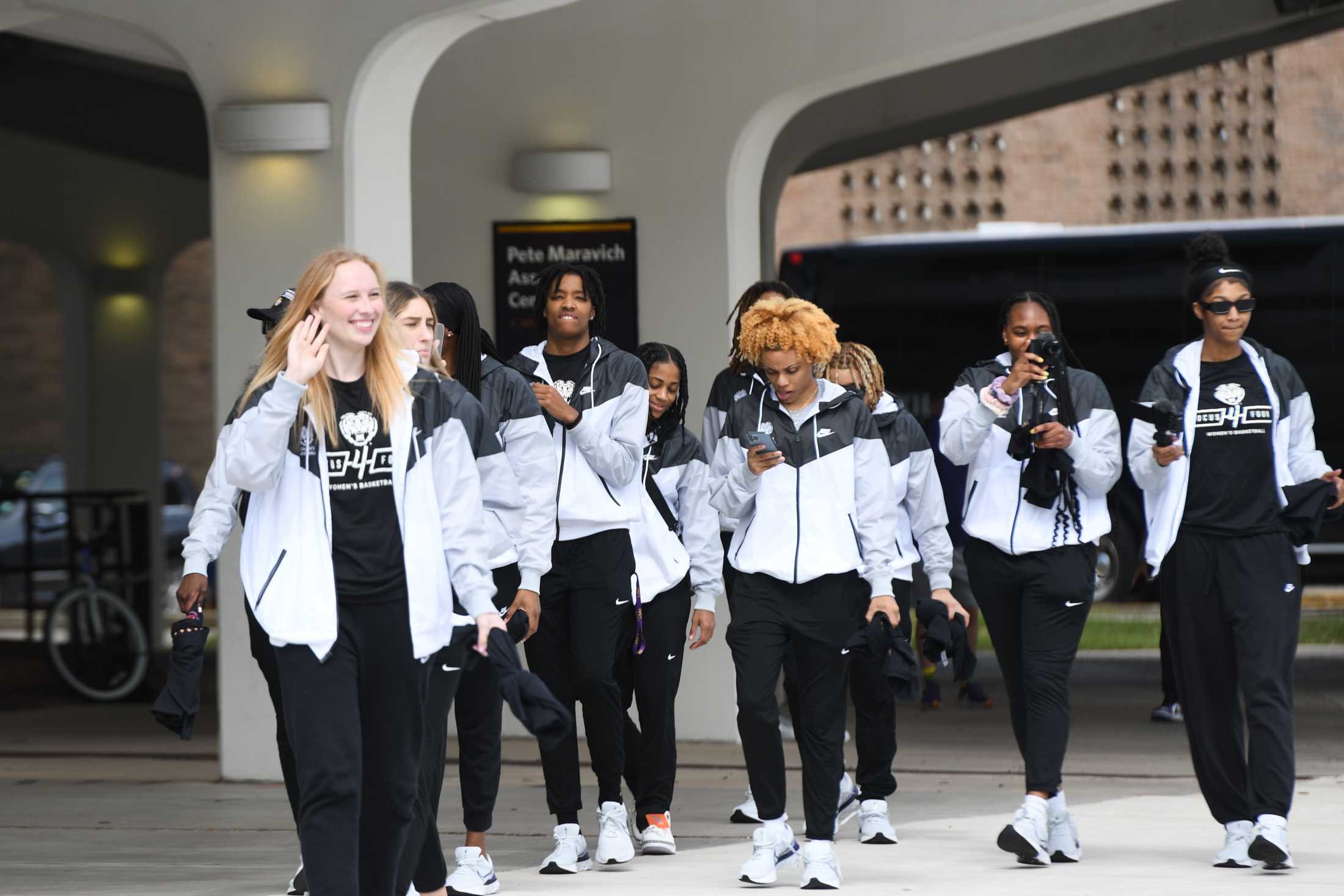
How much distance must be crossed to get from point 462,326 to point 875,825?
2.33 m

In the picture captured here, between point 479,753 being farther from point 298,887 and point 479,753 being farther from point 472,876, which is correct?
point 298,887

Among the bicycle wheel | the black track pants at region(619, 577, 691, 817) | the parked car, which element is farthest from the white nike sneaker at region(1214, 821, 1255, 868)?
the parked car

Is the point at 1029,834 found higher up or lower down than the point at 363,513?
lower down

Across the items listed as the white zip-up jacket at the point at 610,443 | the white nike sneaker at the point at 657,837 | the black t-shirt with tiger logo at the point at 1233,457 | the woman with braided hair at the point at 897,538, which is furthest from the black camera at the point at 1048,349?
the white nike sneaker at the point at 657,837

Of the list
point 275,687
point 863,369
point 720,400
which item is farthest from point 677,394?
point 275,687

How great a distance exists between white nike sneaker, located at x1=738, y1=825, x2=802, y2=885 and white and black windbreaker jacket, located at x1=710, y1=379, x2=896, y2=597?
2.53ft

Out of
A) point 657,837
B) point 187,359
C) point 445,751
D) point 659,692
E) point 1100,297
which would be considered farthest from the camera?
point 187,359

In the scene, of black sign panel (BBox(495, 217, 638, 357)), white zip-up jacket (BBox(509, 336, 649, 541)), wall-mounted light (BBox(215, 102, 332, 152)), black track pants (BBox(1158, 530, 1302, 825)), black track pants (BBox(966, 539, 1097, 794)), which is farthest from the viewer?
black sign panel (BBox(495, 217, 638, 357))

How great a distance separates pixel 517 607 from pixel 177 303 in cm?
2047

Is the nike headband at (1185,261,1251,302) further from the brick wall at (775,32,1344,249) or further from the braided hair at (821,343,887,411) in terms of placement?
the brick wall at (775,32,1344,249)

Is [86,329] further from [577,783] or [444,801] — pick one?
[577,783]

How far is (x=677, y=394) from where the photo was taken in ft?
24.2

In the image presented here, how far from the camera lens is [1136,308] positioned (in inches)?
754

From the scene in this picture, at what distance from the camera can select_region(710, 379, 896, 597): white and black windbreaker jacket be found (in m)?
6.23
